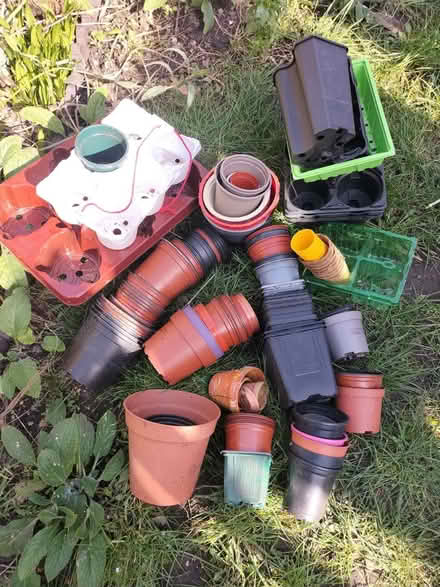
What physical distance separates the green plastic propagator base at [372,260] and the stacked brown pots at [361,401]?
1.33 ft

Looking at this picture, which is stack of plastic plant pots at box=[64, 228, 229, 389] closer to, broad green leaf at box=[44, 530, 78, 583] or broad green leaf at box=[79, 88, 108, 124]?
broad green leaf at box=[44, 530, 78, 583]

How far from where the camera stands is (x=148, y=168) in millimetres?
2068

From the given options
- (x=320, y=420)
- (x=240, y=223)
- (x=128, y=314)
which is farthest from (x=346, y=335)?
(x=128, y=314)

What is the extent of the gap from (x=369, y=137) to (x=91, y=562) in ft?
6.51

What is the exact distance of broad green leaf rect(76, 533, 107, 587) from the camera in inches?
72.6

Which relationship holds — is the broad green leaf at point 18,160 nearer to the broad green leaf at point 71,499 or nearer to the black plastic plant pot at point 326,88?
the black plastic plant pot at point 326,88

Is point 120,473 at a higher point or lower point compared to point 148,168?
lower

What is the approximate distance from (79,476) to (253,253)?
1.09 m

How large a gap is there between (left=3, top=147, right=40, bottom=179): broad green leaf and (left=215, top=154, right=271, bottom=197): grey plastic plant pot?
0.83 metres

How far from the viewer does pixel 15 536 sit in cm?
192

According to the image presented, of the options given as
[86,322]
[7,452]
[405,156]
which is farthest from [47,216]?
[405,156]

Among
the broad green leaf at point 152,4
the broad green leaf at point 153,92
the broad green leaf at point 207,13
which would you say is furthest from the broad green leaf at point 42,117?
the broad green leaf at point 207,13

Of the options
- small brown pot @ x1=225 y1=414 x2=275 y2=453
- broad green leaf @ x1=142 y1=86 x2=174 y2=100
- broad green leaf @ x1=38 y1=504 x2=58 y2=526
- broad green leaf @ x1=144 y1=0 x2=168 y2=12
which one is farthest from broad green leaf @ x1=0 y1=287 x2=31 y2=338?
broad green leaf @ x1=144 y1=0 x2=168 y2=12

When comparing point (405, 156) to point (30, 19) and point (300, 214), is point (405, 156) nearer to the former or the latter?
point (300, 214)
